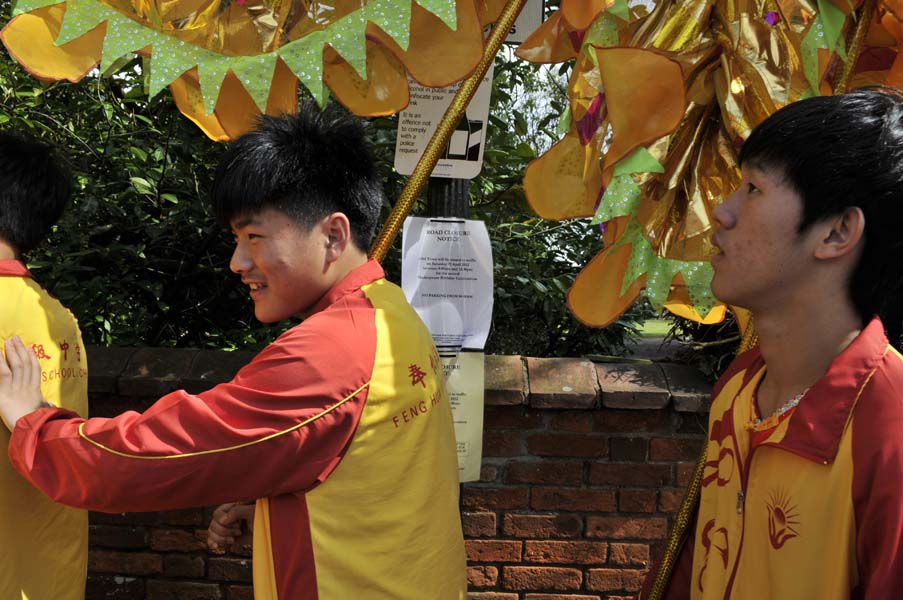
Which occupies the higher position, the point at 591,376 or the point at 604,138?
the point at 604,138

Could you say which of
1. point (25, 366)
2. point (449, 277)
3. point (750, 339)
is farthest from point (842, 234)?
point (25, 366)

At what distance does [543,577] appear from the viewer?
2801 mm

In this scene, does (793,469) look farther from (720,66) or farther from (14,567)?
(14,567)

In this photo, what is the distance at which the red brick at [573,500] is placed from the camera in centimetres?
275

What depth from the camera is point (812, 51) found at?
1463 millimetres

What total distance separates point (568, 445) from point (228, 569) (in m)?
1.20

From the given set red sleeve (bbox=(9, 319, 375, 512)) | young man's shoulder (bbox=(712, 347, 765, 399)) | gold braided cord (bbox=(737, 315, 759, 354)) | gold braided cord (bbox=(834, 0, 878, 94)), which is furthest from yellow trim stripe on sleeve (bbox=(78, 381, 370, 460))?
gold braided cord (bbox=(834, 0, 878, 94))

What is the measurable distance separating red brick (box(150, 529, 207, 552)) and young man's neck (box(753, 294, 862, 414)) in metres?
2.08

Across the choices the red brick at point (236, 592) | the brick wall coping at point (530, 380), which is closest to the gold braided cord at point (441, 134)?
the brick wall coping at point (530, 380)

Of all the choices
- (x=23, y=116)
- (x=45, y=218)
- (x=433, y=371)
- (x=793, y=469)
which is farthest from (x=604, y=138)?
(x=23, y=116)

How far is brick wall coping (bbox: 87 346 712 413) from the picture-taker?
2688mm

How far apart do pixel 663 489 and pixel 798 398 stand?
1.56m

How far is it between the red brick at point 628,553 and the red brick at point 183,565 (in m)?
1.36

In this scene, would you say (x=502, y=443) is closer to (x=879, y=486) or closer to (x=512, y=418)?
(x=512, y=418)
